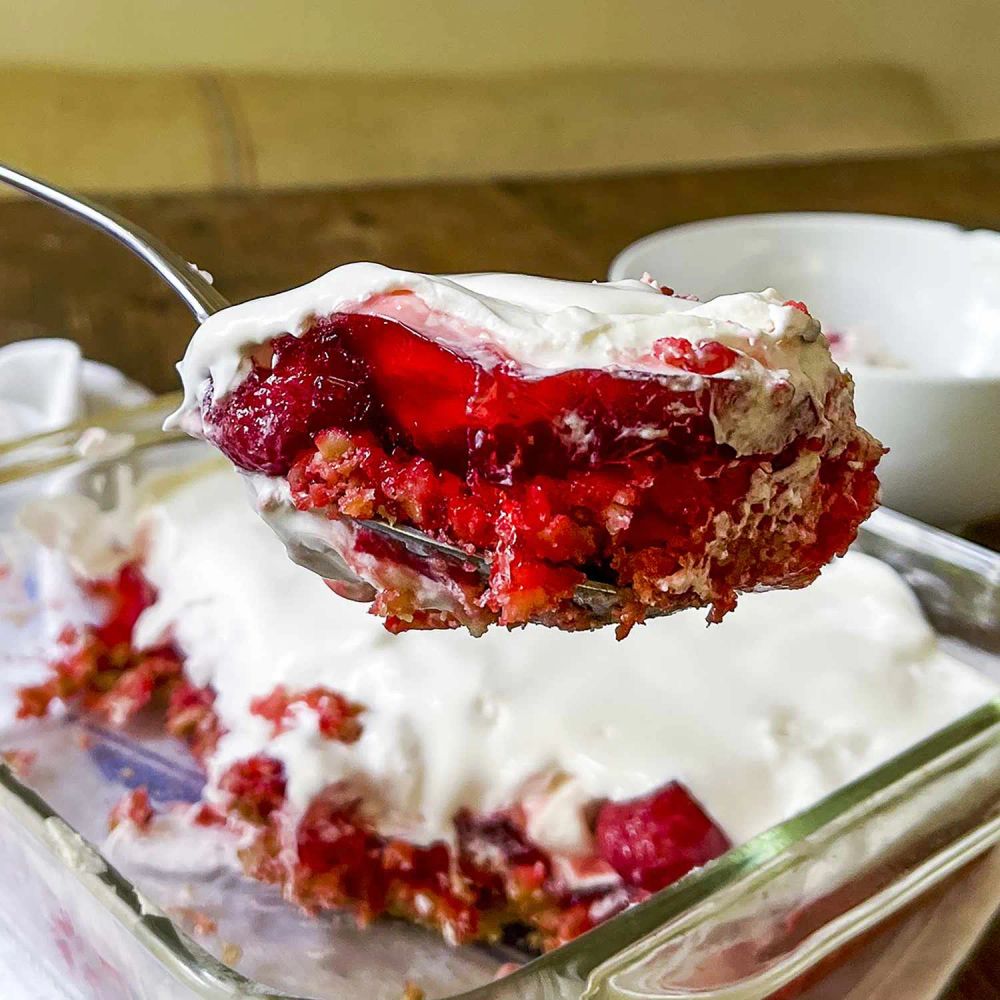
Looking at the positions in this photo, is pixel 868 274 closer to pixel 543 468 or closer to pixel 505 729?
pixel 505 729

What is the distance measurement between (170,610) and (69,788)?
136mm

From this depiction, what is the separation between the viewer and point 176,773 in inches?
31.0

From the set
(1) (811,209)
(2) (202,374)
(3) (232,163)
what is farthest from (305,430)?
(3) (232,163)

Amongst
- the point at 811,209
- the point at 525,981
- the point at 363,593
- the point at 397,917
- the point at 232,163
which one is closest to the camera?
the point at 525,981

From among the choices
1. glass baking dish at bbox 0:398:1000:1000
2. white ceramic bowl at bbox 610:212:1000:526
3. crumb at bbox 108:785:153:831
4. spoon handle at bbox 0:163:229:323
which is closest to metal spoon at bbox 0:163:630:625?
spoon handle at bbox 0:163:229:323

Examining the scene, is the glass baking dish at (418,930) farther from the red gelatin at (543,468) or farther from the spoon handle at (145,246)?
the spoon handle at (145,246)

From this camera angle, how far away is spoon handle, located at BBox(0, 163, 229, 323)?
66 cm

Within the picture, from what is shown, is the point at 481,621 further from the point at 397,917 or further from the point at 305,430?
the point at 397,917

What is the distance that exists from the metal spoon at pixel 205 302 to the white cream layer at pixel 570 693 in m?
0.16

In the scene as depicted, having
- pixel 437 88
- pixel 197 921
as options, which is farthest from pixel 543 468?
pixel 437 88

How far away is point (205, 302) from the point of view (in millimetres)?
658

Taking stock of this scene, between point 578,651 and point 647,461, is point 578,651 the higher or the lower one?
the lower one

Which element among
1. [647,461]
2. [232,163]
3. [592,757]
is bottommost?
[232,163]

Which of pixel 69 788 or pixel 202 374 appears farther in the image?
pixel 69 788
